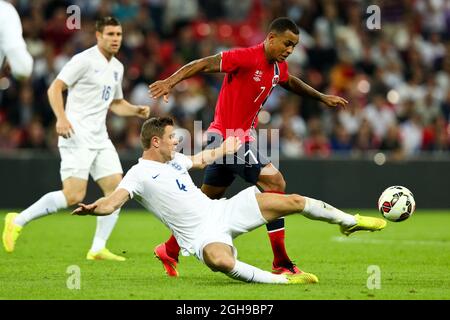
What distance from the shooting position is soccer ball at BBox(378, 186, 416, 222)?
930cm

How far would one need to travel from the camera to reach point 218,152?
28.1ft

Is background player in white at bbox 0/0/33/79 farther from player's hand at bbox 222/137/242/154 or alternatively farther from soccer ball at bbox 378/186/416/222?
soccer ball at bbox 378/186/416/222

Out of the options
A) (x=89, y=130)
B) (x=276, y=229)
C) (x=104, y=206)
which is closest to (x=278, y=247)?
(x=276, y=229)

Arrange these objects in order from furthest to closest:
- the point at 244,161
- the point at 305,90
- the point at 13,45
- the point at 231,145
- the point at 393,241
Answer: the point at 393,241 → the point at 305,90 → the point at 244,161 → the point at 231,145 → the point at 13,45

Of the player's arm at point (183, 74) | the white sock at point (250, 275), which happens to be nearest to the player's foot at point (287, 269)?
the white sock at point (250, 275)

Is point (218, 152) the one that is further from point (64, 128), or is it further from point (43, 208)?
point (43, 208)

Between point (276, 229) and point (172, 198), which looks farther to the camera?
point (276, 229)

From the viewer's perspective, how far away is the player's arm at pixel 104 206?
7438mm

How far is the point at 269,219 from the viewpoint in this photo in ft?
27.4

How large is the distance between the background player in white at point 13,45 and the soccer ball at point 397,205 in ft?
12.6

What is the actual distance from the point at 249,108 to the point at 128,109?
2.32 metres

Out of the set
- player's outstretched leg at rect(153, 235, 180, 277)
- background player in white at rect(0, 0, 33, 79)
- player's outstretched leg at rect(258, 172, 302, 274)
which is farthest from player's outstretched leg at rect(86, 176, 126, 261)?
background player in white at rect(0, 0, 33, 79)

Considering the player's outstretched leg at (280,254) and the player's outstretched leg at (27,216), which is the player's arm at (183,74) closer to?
the player's outstretched leg at (280,254)
